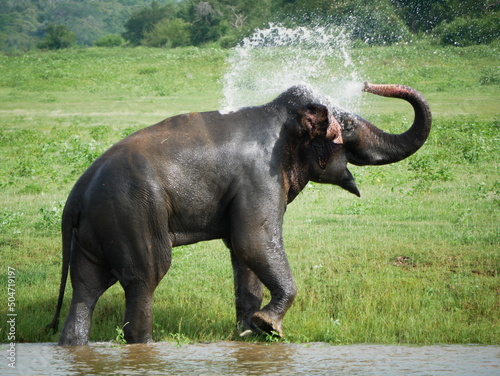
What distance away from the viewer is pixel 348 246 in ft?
29.5

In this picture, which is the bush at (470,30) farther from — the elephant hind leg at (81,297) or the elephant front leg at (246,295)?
the elephant hind leg at (81,297)

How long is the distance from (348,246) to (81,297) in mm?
3942

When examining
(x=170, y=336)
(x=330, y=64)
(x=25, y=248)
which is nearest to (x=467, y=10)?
(x=330, y=64)

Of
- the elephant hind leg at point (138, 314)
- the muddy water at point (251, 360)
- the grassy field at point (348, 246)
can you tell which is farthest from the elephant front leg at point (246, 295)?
the elephant hind leg at point (138, 314)

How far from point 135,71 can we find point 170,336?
28.4 m

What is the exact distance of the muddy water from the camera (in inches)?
203

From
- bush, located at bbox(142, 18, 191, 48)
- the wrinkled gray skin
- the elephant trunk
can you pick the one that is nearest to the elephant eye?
the elephant trunk

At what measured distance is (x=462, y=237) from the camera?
358 inches

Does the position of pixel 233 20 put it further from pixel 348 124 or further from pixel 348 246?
pixel 348 124

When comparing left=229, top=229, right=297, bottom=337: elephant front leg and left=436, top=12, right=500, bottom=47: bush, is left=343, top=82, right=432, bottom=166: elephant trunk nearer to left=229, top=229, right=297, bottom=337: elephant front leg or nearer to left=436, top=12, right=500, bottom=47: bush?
left=229, top=229, right=297, bottom=337: elephant front leg

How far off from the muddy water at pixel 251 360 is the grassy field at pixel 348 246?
9.8 inches

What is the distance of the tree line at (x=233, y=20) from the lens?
31688mm

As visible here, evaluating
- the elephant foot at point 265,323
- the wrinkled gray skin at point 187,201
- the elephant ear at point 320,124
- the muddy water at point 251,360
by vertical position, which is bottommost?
the muddy water at point 251,360

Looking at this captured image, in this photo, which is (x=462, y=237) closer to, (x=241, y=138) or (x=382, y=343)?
(x=382, y=343)
